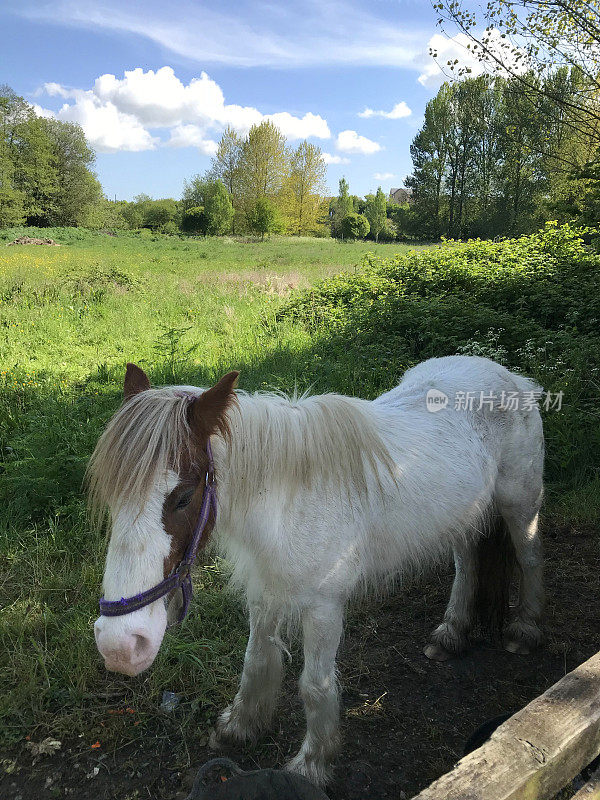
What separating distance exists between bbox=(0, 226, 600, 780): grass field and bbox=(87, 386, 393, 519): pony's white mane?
139 centimetres

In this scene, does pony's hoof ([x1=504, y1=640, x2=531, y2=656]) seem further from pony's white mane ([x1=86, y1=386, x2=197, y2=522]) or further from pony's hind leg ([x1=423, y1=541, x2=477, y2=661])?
pony's white mane ([x1=86, y1=386, x2=197, y2=522])

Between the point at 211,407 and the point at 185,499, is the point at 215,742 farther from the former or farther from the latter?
the point at 211,407

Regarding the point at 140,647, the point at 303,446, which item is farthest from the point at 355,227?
the point at 140,647

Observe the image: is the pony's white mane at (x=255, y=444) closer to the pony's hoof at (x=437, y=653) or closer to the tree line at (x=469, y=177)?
the pony's hoof at (x=437, y=653)

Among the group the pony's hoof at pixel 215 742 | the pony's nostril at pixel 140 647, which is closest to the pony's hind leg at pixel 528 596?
the pony's hoof at pixel 215 742

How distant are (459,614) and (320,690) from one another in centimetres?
128

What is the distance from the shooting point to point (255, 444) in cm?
192

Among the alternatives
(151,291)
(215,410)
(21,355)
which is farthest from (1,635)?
(151,291)

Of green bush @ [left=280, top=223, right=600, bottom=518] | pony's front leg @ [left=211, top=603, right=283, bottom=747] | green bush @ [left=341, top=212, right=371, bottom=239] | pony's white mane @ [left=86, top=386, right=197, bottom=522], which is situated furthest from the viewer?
green bush @ [left=341, top=212, right=371, bottom=239]

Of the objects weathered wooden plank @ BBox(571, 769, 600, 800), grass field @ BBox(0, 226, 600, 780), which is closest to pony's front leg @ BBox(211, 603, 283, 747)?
grass field @ BBox(0, 226, 600, 780)

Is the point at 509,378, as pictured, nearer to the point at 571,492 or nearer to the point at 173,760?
the point at 571,492

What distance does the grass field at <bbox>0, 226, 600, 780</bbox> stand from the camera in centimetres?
272

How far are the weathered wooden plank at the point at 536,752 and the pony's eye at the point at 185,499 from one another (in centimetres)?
99

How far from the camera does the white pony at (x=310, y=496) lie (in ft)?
5.17
